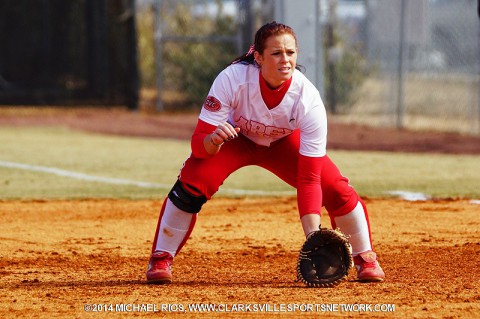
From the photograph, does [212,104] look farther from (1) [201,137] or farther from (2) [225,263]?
(2) [225,263]

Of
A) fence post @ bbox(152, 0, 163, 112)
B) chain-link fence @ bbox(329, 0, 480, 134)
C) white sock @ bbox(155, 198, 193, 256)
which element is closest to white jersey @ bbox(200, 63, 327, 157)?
white sock @ bbox(155, 198, 193, 256)

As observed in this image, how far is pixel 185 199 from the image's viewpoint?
515cm

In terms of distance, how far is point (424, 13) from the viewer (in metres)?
16.0

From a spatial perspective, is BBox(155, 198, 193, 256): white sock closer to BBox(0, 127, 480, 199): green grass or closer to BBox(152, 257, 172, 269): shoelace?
BBox(152, 257, 172, 269): shoelace

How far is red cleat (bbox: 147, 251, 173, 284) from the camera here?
518 centimetres

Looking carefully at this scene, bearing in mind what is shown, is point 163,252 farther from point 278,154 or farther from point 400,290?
point 400,290

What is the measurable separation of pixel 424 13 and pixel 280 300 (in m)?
12.1

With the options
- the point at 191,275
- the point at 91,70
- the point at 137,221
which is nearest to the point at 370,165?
the point at 137,221

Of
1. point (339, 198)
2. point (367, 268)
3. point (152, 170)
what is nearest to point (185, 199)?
point (339, 198)

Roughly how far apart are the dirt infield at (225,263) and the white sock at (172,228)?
22 cm

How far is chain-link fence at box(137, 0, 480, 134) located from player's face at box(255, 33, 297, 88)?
10.5 metres

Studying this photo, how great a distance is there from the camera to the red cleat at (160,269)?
5.18 metres

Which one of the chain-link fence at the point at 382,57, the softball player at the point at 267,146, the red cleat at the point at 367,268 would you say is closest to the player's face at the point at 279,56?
the softball player at the point at 267,146

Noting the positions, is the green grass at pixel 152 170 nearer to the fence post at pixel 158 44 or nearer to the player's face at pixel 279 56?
the player's face at pixel 279 56
